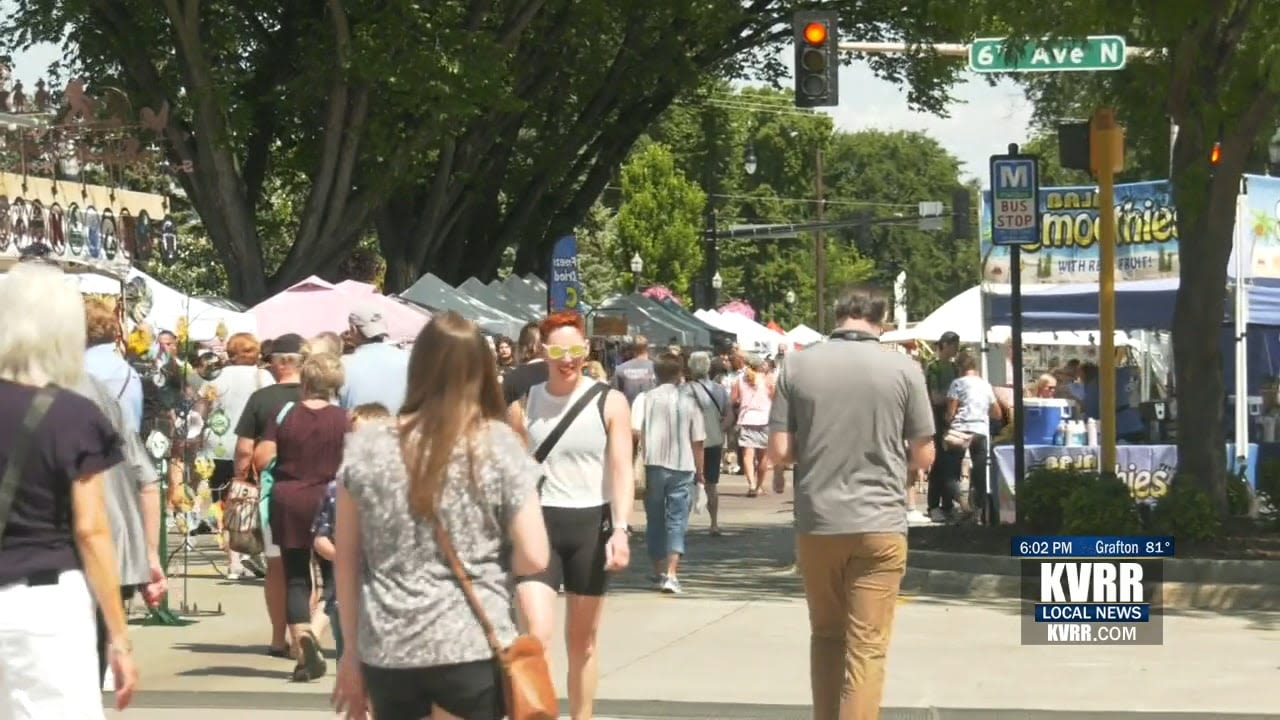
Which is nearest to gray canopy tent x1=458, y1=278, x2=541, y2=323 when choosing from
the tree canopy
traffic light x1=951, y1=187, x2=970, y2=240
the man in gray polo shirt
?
the tree canopy

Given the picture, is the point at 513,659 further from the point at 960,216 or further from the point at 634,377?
the point at 960,216

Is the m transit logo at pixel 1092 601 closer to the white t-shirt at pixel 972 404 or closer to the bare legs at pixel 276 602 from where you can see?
the bare legs at pixel 276 602

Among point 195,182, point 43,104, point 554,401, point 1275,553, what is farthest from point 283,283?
point 554,401

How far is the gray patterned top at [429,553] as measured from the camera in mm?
5059

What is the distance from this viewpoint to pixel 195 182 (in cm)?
2895

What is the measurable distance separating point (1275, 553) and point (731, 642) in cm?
437

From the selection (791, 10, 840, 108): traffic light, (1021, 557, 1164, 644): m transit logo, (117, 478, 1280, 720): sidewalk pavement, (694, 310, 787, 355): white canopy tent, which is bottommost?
(117, 478, 1280, 720): sidewalk pavement

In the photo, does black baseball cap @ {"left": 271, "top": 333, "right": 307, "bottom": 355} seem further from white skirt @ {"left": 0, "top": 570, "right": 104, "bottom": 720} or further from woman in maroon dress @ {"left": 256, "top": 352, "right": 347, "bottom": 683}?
white skirt @ {"left": 0, "top": 570, "right": 104, "bottom": 720}

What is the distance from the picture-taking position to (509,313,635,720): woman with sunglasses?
29.3ft

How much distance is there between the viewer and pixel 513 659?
16.7 feet

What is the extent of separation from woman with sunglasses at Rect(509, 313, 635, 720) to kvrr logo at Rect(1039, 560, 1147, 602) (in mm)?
5231

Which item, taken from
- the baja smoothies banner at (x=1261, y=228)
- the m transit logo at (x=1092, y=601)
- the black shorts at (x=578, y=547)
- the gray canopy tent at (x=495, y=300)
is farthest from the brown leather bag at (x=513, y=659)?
the gray canopy tent at (x=495, y=300)

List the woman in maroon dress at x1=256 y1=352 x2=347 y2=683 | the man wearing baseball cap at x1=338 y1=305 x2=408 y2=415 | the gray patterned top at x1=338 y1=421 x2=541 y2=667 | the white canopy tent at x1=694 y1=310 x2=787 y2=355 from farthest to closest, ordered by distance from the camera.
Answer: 1. the white canopy tent at x1=694 y1=310 x2=787 y2=355
2. the man wearing baseball cap at x1=338 y1=305 x2=408 y2=415
3. the woman in maroon dress at x1=256 y1=352 x2=347 y2=683
4. the gray patterned top at x1=338 y1=421 x2=541 y2=667

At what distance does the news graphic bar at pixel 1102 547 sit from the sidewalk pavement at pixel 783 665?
776 millimetres
